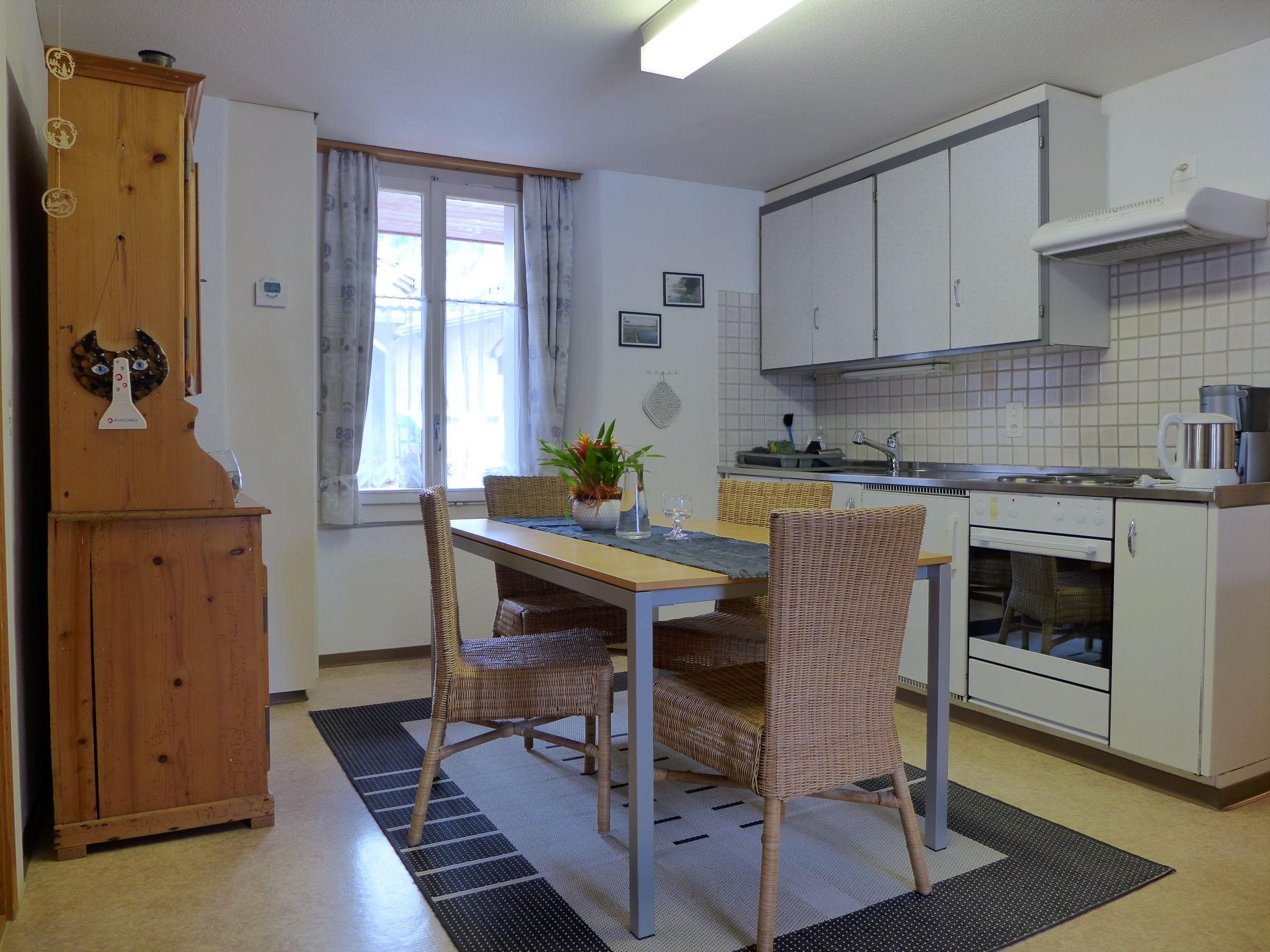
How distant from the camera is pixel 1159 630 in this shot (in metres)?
2.75

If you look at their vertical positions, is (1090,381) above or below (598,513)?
above

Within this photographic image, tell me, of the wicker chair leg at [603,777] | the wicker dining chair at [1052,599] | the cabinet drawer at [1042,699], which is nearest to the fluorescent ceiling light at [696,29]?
the wicker dining chair at [1052,599]

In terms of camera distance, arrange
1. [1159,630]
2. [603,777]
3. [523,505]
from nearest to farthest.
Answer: [603,777] → [1159,630] → [523,505]

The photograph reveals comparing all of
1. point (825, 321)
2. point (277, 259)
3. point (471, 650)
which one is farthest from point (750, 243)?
point (471, 650)

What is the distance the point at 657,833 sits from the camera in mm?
2439

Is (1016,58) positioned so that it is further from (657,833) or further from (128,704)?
(128,704)

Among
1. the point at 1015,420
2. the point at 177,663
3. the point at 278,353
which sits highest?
the point at 278,353

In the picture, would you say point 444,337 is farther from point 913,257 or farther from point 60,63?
point 60,63

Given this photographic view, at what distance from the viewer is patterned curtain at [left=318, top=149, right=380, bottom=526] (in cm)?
418

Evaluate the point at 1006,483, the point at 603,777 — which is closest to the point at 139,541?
the point at 603,777

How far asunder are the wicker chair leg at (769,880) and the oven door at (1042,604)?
157 centimetres

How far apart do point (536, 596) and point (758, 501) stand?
0.90 metres

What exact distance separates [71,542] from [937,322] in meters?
3.23

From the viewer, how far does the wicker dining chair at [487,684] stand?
7.65 feet
